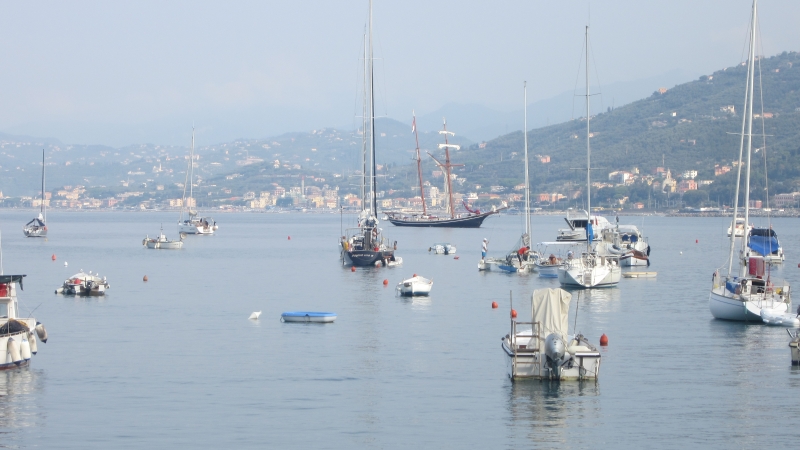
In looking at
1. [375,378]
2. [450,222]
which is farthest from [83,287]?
[450,222]

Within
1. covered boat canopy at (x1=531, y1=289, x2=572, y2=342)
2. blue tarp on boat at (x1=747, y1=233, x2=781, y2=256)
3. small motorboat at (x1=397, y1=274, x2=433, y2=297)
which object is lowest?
small motorboat at (x1=397, y1=274, x2=433, y2=297)

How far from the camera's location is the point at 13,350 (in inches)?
1161

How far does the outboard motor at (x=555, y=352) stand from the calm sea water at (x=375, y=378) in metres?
0.49

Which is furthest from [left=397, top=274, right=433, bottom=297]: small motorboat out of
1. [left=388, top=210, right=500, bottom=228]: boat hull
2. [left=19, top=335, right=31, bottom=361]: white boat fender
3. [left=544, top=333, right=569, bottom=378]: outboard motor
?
[left=388, top=210, right=500, bottom=228]: boat hull

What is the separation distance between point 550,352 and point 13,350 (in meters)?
15.3

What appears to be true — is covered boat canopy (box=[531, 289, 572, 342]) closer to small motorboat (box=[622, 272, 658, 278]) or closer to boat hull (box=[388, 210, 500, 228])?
small motorboat (box=[622, 272, 658, 278])

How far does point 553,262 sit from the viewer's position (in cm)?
6316

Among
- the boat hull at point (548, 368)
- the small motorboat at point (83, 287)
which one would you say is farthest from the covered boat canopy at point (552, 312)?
the small motorboat at point (83, 287)

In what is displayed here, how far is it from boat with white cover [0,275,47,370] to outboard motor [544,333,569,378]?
15106mm

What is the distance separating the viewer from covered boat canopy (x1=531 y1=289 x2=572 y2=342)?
27.9 m

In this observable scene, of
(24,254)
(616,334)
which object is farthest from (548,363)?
(24,254)

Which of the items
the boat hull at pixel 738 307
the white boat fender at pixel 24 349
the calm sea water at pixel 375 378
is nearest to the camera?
the calm sea water at pixel 375 378

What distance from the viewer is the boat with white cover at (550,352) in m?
27.7

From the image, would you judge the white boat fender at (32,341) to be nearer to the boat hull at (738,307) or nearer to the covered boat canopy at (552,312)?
the covered boat canopy at (552,312)
